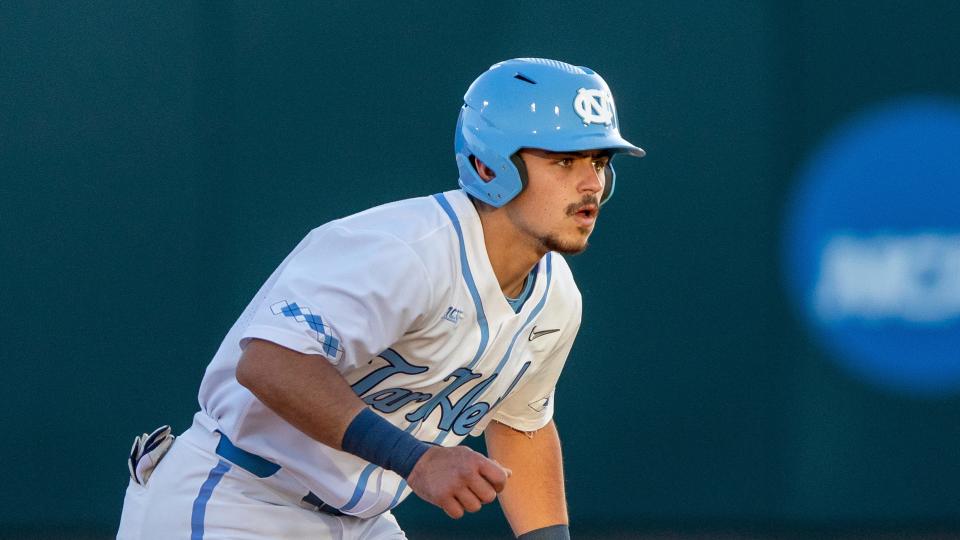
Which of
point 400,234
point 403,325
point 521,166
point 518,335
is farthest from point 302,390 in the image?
point 521,166

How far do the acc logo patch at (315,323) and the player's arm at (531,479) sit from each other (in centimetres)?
80

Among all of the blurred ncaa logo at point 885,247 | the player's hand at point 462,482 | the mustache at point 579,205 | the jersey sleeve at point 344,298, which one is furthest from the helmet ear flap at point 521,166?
the blurred ncaa logo at point 885,247

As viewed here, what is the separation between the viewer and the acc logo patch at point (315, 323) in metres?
2.59

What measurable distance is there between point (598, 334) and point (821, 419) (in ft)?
3.16

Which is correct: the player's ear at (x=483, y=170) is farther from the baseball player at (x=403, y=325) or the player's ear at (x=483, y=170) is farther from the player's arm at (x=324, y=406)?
the player's arm at (x=324, y=406)

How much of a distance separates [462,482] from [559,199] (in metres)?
0.90

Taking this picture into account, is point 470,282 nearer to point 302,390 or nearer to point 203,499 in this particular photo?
point 302,390

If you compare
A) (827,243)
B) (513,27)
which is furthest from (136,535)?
(827,243)

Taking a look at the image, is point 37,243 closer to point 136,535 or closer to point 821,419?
point 136,535

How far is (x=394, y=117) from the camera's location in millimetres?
5406

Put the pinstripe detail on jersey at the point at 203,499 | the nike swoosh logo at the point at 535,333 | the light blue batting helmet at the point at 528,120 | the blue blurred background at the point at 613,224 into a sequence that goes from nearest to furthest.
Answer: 1. the pinstripe detail on jersey at the point at 203,499
2. the light blue batting helmet at the point at 528,120
3. the nike swoosh logo at the point at 535,333
4. the blue blurred background at the point at 613,224

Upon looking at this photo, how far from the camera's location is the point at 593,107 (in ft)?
9.91

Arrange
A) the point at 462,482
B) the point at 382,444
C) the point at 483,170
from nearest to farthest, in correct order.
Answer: the point at 462,482 → the point at 382,444 → the point at 483,170

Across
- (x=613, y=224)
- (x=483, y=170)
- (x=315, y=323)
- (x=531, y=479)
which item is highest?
(x=483, y=170)
